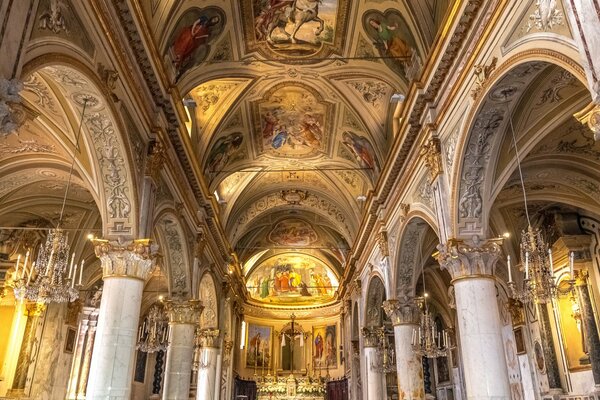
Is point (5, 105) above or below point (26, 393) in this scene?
above

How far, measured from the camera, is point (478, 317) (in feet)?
27.4

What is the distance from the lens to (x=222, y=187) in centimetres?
2145

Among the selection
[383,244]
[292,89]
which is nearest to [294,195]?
[292,89]

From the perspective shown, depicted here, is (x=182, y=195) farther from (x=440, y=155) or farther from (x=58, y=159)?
(x=440, y=155)

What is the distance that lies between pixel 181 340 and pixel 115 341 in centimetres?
608


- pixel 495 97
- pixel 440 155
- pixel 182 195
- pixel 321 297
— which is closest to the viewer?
pixel 495 97

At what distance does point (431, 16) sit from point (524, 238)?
591cm

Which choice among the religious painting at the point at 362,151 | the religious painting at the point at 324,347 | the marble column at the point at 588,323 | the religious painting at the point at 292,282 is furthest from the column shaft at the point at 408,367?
the religious painting at the point at 292,282

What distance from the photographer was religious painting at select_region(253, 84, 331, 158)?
16.9 meters

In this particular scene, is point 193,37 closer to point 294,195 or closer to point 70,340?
point 70,340


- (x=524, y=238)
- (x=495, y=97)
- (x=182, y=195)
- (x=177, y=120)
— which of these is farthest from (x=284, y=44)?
(x=524, y=238)

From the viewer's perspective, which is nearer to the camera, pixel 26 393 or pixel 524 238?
pixel 524 238

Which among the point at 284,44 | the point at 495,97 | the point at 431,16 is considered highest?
the point at 284,44

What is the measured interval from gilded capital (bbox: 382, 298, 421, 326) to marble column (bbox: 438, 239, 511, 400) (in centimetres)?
471
